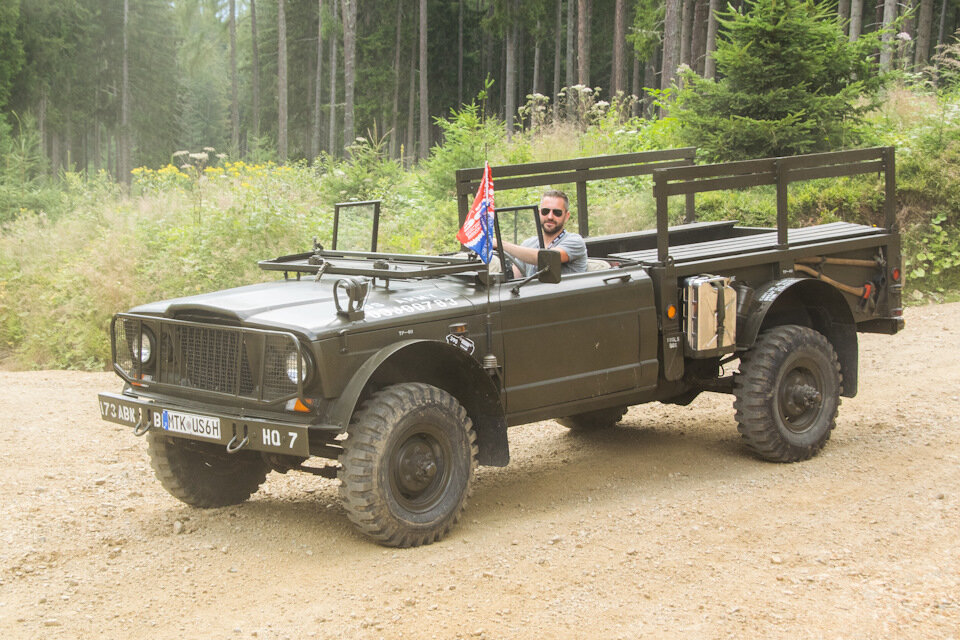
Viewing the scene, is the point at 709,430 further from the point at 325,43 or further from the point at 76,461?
the point at 325,43

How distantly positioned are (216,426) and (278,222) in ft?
25.8

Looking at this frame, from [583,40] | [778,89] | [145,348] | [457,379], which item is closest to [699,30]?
[583,40]

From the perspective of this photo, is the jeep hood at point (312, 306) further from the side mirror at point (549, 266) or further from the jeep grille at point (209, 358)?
the side mirror at point (549, 266)

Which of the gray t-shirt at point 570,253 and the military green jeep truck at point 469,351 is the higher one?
the gray t-shirt at point 570,253

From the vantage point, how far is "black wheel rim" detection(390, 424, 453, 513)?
5.13m

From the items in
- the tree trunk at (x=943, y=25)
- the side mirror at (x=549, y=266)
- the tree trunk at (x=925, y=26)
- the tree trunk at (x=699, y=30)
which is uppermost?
the tree trunk at (x=943, y=25)

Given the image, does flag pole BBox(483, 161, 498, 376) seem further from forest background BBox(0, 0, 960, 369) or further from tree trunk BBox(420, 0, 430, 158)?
tree trunk BBox(420, 0, 430, 158)

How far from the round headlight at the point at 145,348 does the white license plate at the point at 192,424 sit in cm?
46

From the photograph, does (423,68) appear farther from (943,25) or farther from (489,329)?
(489,329)

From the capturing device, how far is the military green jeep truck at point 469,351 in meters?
4.98

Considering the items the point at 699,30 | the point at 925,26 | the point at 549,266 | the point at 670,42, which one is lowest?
the point at 549,266

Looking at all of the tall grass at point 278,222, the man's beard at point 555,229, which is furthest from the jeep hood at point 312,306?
the tall grass at point 278,222

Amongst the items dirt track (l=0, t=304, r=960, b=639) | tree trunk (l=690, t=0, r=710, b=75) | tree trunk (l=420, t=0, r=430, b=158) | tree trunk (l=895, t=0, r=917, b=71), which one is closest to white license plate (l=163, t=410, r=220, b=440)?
dirt track (l=0, t=304, r=960, b=639)

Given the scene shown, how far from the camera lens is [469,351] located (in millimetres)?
5543
